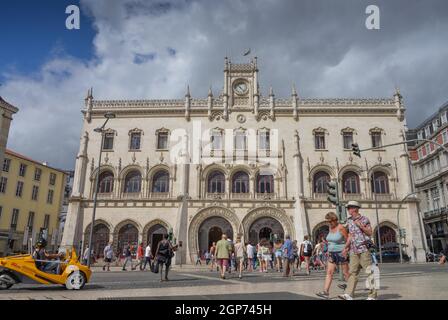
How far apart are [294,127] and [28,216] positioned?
33.2 m

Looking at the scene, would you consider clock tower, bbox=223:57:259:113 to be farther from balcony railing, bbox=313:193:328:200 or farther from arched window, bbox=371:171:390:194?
arched window, bbox=371:171:390:194

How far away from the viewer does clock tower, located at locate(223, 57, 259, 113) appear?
114 feet

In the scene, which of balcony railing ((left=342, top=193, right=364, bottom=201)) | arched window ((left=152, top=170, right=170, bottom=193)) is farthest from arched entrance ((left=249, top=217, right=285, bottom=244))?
arched window ((left=152, top=170, right=170, bottom=193))

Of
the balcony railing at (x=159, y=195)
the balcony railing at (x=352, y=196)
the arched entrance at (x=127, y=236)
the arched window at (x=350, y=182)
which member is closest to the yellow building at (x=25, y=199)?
the arched entrance at (x=127, y=236)

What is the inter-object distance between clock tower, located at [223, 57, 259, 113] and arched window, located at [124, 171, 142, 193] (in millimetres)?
11317

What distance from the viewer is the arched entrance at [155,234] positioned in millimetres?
31750

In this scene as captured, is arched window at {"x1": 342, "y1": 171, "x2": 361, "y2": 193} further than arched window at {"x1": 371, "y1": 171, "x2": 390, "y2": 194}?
Yes

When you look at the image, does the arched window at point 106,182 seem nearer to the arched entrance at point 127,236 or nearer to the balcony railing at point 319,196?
the arched entrance at point 127,236

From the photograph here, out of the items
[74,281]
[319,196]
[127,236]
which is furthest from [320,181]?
[74,281]

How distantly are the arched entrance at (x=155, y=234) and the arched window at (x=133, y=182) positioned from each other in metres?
4.07

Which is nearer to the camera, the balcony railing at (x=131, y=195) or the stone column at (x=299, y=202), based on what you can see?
the stone column at (x=299, y=202)

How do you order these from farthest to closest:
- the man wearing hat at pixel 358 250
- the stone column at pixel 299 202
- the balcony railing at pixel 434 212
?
the balcony railing at pixel 434 212 → the stone column at pixel 299 202 → the man wearing hat at pixel 358 250
